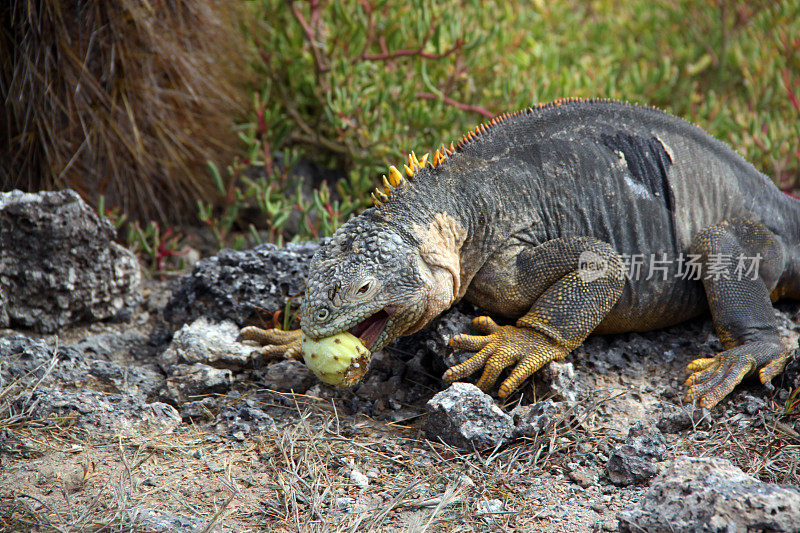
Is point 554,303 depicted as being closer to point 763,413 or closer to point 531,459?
point 531,459

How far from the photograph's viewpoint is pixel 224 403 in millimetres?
3355

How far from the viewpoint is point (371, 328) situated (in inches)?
127

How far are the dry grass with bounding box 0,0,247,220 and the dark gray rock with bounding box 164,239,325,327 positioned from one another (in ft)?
3.96

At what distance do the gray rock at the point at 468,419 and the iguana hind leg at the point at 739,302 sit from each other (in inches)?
39.7

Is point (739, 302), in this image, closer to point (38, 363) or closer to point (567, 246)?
point (567, 246)

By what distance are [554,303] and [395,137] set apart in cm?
204

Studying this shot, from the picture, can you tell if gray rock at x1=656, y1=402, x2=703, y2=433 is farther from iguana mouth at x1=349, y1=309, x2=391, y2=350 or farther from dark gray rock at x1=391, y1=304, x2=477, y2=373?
iguana mouth at x1=349, y1=309, x2=391, y2=350

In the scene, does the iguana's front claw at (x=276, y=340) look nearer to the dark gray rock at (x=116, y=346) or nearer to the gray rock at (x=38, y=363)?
the dark gray rock at (x=116, y=346)

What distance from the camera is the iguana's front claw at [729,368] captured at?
3.31 m

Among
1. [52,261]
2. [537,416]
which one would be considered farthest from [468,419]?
[52,261]

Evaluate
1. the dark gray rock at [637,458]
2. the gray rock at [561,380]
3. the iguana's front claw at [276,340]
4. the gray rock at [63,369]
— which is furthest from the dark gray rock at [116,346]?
the dark gray rock at [637,458]

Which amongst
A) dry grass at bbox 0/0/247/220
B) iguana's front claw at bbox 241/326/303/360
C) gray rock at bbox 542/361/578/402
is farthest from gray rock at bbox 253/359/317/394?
dry grass at bbox 0/0/247/220

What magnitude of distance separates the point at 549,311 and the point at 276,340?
1.46 metres

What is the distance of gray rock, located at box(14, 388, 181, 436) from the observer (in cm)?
306
